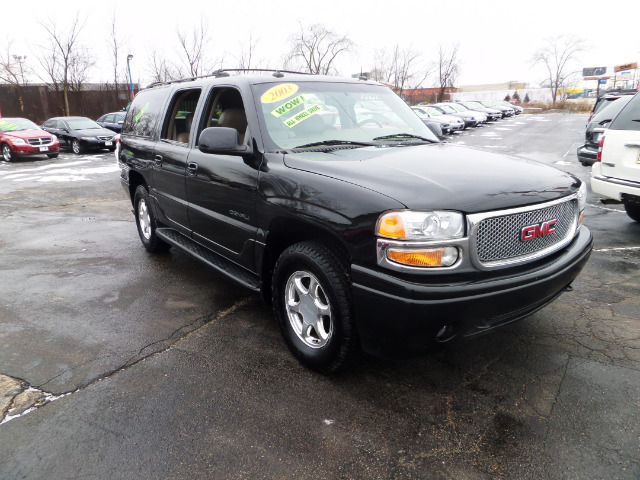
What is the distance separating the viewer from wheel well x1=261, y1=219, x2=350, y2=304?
2663 millimetres

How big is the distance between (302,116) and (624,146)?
4.12 m

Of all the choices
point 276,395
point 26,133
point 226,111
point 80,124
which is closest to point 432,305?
point 276,395

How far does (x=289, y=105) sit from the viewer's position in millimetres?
3445

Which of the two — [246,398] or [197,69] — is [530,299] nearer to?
[246,398]

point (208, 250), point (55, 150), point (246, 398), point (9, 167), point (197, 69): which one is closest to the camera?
point (246, 398)

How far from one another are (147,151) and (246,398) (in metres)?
3.15

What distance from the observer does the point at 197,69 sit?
111 ft

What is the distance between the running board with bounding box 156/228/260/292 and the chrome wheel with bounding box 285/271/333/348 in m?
0.40

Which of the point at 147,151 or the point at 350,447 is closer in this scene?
the point at 350,447

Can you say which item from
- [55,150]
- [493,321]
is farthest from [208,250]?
[55,150]

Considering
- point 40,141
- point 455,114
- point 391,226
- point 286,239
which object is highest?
point 455,114

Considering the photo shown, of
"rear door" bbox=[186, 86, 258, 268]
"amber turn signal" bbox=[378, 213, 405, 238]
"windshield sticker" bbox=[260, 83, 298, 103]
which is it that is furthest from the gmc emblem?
"windshield sticker" bbox=[260, 83, 298, 103]

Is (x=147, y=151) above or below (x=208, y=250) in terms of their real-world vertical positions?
above

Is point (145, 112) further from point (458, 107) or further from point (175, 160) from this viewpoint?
point (458, 107)
